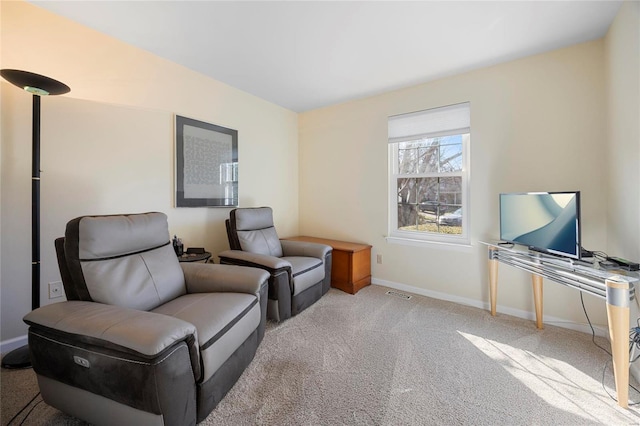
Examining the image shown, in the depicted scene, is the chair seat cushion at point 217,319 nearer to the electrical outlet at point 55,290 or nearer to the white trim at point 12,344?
the electrical outlet at point 55,290

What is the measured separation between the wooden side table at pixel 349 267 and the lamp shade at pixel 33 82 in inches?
102

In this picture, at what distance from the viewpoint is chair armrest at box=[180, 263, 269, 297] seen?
170cm

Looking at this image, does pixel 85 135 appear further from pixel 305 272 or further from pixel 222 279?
pixel 305 272

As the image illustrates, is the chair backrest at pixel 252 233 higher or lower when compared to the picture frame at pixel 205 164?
lower

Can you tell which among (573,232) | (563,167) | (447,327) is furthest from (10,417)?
(563,167)

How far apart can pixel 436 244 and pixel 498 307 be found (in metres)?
0.79

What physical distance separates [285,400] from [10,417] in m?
1.33

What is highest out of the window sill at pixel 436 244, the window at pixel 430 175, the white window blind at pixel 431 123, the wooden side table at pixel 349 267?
the white window blind at pixel 431 123

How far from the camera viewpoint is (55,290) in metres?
1.93

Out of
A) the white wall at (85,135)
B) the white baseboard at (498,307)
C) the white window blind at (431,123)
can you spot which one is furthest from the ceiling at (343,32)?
the white baseboard at (498,307)

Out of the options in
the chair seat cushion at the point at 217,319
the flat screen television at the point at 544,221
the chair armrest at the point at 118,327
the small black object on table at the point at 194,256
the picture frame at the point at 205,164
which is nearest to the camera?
the chair armrest at the point at 118,327

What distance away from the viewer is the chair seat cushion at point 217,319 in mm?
1199

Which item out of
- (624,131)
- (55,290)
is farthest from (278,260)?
(624,131)

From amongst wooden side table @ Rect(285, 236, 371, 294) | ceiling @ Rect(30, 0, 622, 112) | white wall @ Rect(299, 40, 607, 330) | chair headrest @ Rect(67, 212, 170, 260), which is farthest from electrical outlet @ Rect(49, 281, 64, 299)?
white wall @ Rect(299, 40, 607, 330)
